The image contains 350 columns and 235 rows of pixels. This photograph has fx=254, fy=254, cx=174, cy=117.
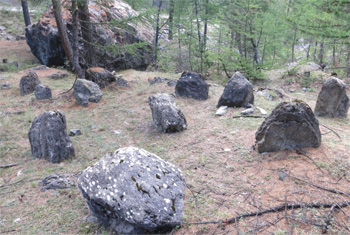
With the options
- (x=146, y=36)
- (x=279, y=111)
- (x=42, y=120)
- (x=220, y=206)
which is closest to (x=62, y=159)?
(x=42, y=120)

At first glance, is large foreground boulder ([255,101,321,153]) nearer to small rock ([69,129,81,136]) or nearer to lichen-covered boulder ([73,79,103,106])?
small rock ([69,129,81,136])

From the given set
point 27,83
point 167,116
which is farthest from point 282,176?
point 27,83

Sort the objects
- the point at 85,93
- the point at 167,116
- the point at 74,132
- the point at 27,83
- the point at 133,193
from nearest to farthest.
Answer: the point at 133,193 < the point at 167,116 < the point at 74,132 < the point at 85,93 < the point at 27,83

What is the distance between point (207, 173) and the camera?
177 inches

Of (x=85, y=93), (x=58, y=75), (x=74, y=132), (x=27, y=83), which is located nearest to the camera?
(x=74, y=132)

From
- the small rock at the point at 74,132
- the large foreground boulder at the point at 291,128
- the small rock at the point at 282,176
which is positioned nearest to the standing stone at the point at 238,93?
the large foreground boulder at the point at 291,128

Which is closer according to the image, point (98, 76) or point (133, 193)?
point (133, 193)

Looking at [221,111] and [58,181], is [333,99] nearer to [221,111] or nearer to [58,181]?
[221,111]

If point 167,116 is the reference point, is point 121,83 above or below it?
below

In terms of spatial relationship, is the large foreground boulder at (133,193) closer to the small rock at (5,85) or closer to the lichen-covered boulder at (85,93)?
the lichen-covered boulder at (85,93)

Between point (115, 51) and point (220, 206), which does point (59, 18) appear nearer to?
point (115, 51)

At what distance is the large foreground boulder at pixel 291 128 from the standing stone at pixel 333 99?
3122mm

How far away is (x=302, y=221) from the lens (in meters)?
3.00

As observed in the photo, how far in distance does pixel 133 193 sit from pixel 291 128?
9.67ft
